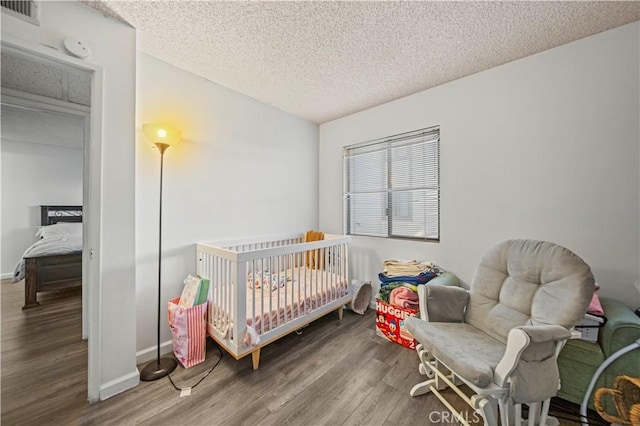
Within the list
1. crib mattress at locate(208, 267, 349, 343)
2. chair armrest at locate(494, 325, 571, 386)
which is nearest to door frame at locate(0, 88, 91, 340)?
crib mattress at locate(208, 267, 349, 343)

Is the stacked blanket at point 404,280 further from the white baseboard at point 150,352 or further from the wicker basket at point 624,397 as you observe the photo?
the white baseboard at point 150,352

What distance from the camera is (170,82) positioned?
6.78ft

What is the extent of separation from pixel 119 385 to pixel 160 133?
5.90ft

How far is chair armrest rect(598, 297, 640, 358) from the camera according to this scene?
1.30 metres

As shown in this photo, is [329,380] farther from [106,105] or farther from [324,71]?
[324,71]

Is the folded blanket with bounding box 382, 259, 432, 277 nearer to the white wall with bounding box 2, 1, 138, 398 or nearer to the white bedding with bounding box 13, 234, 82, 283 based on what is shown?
the white wall with bounding box 2, 1, 138, 398

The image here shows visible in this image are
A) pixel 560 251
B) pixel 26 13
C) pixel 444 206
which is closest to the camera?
pixel 26 13

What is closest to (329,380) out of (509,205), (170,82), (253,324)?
(253,324)

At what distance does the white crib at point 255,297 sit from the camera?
5.63ft

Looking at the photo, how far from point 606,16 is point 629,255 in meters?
1.65

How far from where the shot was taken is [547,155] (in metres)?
1.89

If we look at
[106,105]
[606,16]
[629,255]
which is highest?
[606,16]

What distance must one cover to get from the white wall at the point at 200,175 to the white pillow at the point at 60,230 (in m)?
3.41

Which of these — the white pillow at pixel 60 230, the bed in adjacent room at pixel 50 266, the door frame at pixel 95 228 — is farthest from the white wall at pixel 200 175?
the white pillow at pixel 60 230
